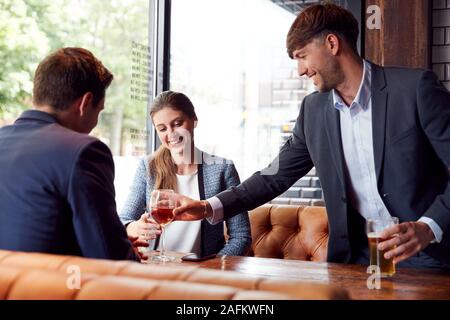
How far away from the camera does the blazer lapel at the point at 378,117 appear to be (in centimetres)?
215

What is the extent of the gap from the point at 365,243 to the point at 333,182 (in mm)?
239

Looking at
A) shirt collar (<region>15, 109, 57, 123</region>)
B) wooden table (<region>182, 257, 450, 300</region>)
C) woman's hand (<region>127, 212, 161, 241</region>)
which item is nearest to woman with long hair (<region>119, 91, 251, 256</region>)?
woman's hand (<region>127, 212, 161, 241</region>)

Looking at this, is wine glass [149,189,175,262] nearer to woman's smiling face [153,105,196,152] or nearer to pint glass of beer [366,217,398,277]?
pint glass of beer [366,217,398,277]

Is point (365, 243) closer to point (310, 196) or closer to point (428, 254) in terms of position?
point (428, 254)

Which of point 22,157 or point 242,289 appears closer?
point 242,289

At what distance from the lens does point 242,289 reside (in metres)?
0.91

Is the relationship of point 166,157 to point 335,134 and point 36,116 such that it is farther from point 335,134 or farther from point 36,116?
point 36,116

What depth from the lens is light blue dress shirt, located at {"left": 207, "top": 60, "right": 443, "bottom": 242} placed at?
2189 mm

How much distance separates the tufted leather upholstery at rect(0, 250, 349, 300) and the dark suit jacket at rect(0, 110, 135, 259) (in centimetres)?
36

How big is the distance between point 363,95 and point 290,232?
991 millimetres

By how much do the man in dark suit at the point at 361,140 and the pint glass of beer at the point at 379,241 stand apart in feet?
1.11

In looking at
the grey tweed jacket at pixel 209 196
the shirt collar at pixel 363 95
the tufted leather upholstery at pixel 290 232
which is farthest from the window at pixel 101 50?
the shirt collar at pixel 363 95

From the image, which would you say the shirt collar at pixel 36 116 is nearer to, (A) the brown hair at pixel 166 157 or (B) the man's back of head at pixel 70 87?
(B) the man's back of head at pixel 70 87
